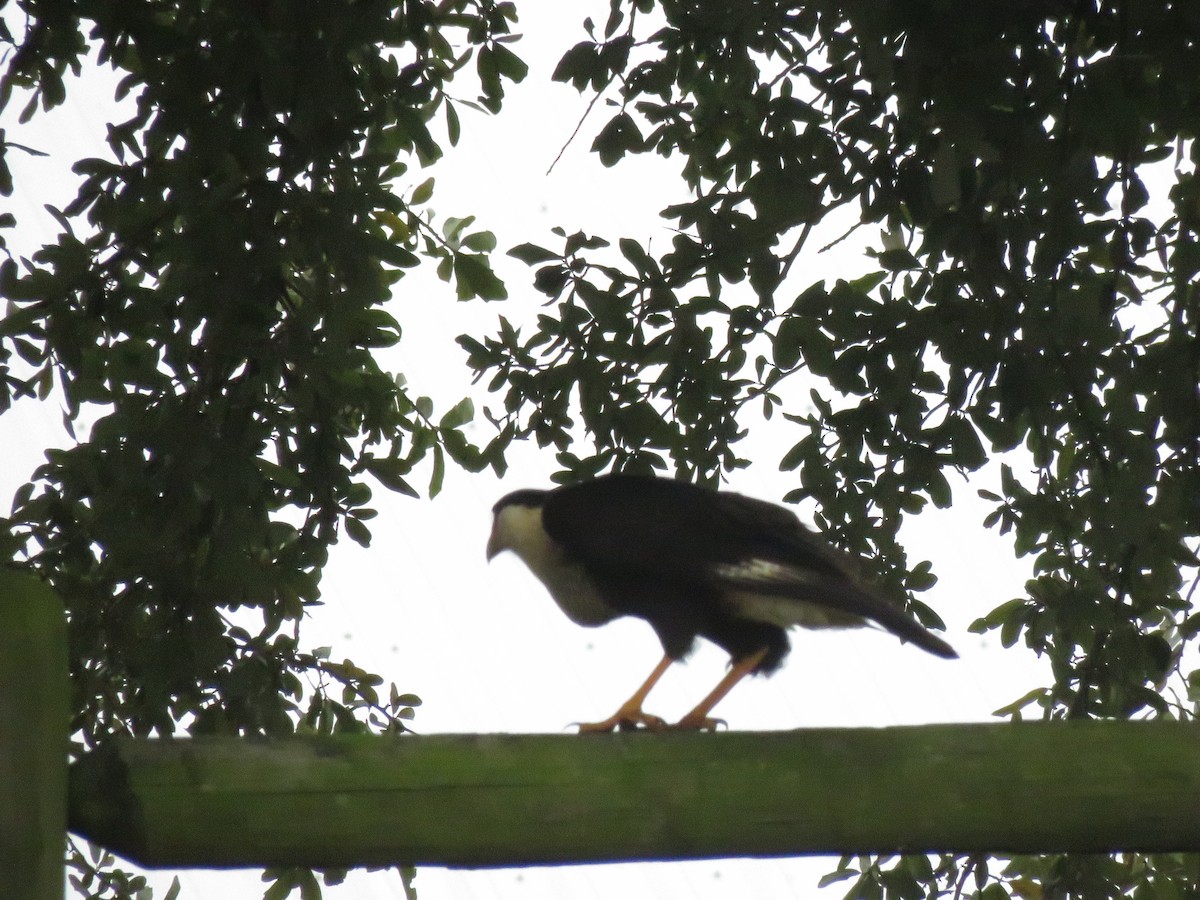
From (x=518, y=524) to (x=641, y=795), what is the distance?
195 cm

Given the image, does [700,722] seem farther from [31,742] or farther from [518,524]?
[31,742]

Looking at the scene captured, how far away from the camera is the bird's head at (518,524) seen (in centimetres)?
371

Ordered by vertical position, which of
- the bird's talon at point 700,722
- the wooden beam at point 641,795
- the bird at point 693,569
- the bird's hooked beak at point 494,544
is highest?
the bird's hooked beak at point 494,544

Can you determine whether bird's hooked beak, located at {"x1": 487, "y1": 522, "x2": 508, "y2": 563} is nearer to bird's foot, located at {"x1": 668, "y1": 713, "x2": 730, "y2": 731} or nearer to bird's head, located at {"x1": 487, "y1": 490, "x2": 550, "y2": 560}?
bird's head, located at {"x1": 487, "y1": 490, "x2": 550, "y2": 560}

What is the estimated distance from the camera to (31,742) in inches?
63.1

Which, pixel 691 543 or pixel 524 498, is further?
pixel 524 498

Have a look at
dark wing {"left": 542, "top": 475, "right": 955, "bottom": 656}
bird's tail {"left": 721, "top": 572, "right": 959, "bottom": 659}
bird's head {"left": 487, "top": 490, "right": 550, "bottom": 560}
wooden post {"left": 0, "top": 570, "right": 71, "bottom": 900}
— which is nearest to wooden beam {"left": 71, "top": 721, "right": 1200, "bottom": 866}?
wooden post {"left": 0, "top": 570, "right": 71, "bottom": 900}

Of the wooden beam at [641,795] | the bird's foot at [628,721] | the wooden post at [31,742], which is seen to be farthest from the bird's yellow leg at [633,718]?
the wooden post at [31,742]

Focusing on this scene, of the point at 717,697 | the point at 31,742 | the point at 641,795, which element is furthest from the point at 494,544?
the point at 31,742

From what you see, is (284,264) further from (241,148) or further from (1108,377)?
(1108,377)

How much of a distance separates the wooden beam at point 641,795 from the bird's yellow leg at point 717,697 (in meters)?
1.06

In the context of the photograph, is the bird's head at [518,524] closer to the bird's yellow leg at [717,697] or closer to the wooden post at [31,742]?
the bird's yellow leg at [717,697]

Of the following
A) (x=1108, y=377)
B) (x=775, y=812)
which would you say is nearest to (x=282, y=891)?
(x=775, y=812)

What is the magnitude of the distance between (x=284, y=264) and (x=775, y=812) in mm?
2446
